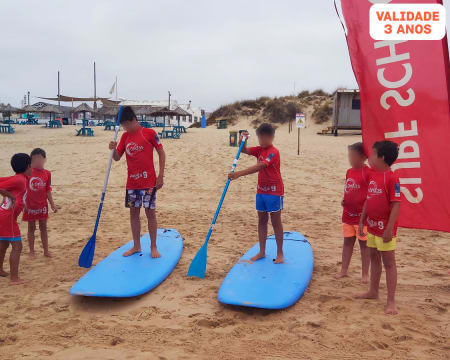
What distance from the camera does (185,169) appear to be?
1132 centimetres

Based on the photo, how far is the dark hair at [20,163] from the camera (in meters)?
Answer: 3.73

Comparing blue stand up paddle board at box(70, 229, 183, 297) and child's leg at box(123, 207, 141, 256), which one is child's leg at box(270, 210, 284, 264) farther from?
child's leg at box(123, 207, 141, 256)

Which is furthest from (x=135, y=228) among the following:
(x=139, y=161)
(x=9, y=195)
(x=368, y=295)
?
(x=368, y=295)

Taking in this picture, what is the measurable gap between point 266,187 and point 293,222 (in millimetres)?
2573

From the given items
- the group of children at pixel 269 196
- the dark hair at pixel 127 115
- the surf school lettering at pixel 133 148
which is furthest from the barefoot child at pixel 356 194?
the dark hair at pixel 127 115

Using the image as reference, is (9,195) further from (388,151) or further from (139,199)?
(388,151)

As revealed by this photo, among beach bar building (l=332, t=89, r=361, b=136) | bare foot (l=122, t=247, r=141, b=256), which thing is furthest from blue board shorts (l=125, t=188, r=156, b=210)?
beach bar building (l=332, t=89, r=361, b=136)

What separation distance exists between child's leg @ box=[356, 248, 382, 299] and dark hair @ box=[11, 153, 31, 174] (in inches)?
137

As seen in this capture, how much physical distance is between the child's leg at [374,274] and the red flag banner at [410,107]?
2.02 feet

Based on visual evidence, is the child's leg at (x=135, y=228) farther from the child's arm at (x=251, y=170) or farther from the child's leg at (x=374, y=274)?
the child's leg at (x=374, y=274)

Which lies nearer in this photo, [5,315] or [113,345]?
[113,345]

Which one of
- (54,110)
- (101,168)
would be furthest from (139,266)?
(54,110)

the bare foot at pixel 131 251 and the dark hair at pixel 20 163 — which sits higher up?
the dark hair at pixel 20 163

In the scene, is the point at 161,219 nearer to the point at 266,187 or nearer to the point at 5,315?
the point at 266,187
